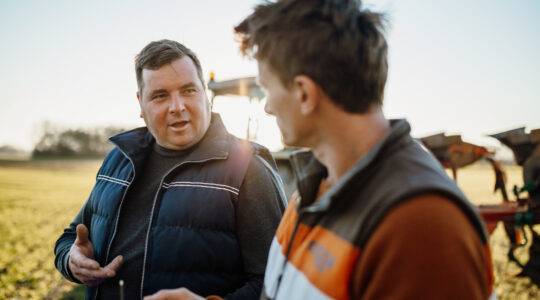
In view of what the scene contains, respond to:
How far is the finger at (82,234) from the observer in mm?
1795

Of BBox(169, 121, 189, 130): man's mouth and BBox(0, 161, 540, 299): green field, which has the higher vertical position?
BBox(169, 121, 189, 130): man's mouth

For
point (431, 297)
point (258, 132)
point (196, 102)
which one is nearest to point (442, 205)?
point (431, 297)

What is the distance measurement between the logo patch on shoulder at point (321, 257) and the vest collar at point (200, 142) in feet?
3.09

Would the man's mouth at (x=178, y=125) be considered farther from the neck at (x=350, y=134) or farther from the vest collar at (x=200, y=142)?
the neck at (x=350, y=134)

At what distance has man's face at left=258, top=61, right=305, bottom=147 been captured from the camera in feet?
3.48

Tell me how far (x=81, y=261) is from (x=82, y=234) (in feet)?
0.54

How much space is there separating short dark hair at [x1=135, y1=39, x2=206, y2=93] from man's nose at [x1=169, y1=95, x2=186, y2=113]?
0.67 feet

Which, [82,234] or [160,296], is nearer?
[160,296]

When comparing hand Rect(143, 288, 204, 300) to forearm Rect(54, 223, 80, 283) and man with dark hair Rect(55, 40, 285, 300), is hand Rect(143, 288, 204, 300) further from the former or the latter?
forearm Rect(54, 223, 80, 283)

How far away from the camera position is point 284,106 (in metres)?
1.08

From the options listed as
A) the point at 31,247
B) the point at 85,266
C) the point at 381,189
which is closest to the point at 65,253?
the point at 85,266

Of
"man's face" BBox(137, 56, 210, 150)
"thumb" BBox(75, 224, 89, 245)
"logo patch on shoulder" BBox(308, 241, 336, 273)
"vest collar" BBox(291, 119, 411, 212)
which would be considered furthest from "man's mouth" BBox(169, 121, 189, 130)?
"logo patch on shoulder" BBox(308, 241, 336, 273)

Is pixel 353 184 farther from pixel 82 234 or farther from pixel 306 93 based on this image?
pixel 82 234

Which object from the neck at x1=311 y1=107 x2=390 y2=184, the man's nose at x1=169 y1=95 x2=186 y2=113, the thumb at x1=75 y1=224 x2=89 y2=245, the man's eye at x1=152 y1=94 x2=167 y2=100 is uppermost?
the man's eye at x1=152 y1=94 x2=167 y2=100
